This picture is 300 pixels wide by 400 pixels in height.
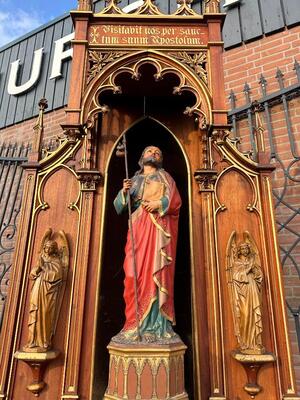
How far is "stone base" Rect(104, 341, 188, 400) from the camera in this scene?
205 centimetres

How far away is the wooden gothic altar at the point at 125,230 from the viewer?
2.38 m

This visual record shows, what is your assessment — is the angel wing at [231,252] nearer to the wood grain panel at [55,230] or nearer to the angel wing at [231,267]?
the angel wing at [231,267]

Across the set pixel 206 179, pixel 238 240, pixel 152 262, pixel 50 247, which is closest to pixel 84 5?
pixel 206 179

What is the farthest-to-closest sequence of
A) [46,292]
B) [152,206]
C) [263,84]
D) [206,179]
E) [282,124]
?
1. [263,84]
2. [282,124]
3. [206,179]
4. [152,206]
5. [46,292]

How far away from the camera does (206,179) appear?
2910 millimetres

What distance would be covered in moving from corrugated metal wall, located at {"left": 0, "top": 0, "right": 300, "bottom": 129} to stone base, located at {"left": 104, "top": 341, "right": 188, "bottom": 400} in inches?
191

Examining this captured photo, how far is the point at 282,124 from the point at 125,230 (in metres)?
2.53

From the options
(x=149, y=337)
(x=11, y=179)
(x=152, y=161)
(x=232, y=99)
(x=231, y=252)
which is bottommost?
(x=149, y=337)

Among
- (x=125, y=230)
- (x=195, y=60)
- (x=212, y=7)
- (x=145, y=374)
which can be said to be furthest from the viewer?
(x=125, y=230)

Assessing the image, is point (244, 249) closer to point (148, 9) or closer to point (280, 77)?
point (148, 9)

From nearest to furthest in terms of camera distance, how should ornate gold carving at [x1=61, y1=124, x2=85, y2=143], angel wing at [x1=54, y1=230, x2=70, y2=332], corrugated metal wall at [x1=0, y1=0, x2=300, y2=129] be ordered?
angel wing at [x1=54, y1=230, x2=70, y2=332] < ornate gold carving at [x1=61, y1=124, x2=85, y2=143] < corrugated metal wall at [x1=0, y1=0, x2=300, y2=129]

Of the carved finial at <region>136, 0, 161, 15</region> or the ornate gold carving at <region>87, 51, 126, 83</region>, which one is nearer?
the ornate gold carving at <region>87, 51, 126, 83</region>

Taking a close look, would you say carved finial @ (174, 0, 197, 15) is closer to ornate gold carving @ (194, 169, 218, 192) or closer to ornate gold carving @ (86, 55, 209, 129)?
ornate gold carving @ (86, 55, 209, 129)

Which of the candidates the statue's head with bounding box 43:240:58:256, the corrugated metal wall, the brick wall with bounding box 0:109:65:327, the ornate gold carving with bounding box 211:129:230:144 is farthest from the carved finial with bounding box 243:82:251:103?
the brick wall with bounding box 0:109:65:327
